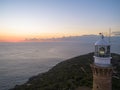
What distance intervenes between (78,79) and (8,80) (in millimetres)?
19930

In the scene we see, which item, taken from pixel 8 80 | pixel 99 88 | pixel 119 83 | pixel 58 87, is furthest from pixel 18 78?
pixel 99 88

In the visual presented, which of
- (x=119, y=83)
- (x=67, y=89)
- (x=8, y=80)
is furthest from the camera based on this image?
(x=8, y=80)

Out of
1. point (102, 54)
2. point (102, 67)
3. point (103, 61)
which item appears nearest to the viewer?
point (102, 67)

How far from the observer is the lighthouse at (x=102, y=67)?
9.20m

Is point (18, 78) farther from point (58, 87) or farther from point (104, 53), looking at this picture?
point (104, 53)

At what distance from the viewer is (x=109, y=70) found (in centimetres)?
916

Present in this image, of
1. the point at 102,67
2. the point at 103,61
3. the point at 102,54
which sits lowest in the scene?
the point at 102,67

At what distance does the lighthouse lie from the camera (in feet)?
30.2

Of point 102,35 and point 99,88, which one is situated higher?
point 102,35

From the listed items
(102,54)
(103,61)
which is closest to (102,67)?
(103,61)

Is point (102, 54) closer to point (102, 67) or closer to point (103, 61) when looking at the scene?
point (103, 61)

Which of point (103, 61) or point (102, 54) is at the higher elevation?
point (102, 54)

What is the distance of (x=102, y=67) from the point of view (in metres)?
9.11

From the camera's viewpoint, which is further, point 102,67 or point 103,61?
point 103,61
